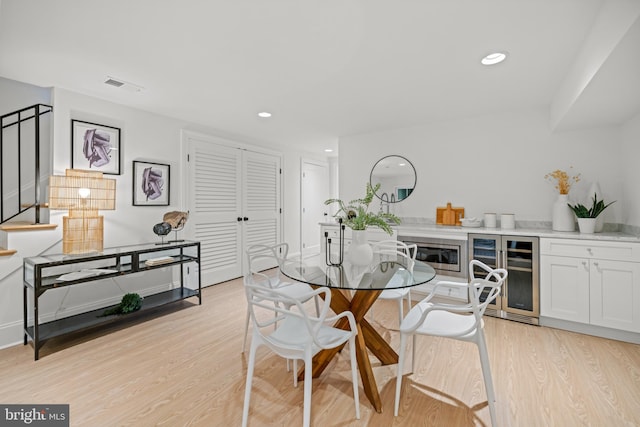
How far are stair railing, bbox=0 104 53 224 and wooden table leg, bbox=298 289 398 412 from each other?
2902 millimetres

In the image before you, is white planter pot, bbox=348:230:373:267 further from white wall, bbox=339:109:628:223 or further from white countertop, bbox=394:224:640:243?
white wall, bbox=339:109:628:223

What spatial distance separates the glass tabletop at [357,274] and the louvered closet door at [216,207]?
7.50 ft

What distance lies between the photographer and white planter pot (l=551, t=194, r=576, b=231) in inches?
123

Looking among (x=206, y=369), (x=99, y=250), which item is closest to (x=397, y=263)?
(x=206, y=369)

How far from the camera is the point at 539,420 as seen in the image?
1.69m

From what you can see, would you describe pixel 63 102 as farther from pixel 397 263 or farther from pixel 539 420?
pixel 539 420

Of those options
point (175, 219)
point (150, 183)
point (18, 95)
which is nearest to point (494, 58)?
point (175, 219)

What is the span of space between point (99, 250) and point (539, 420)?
364cm

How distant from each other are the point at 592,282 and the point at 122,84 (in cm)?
472

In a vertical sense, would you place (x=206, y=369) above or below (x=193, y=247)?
below

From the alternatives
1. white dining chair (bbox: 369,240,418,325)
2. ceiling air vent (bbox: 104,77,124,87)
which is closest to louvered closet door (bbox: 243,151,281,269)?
ceiling air vent (bbox: 104,77,124,87)

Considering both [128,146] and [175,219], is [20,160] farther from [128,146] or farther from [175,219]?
[175,219]

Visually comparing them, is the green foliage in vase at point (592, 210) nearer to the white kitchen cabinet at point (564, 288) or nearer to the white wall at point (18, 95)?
the white kitchen cabinet at point (564, 288)

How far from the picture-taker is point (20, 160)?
9.32ft
